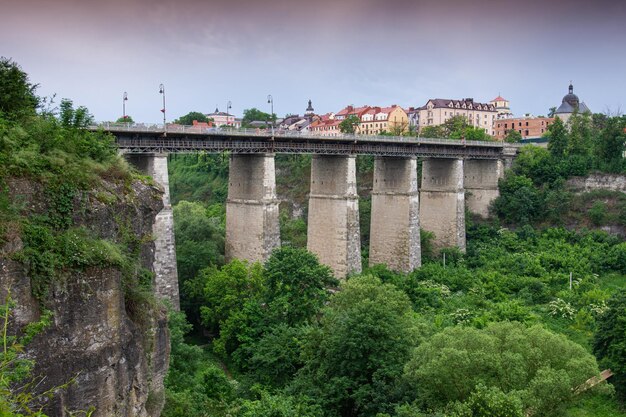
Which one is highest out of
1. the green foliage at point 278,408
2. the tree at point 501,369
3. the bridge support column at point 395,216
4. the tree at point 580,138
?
the tree at point 580,138

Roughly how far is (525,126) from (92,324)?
111 meters

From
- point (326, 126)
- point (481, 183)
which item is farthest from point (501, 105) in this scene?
point (481, 183)

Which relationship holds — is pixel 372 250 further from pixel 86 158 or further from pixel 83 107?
pixel 86 158

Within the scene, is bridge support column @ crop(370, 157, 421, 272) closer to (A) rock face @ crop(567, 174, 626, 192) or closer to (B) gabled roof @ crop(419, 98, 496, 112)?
(A) rock face @ crop(567, 174, 626, 192)

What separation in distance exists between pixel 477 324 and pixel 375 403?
13.9m

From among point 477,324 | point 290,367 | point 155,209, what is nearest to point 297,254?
point 290,367

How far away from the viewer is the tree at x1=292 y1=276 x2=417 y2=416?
2530 centimetres

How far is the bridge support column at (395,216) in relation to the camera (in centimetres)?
5106

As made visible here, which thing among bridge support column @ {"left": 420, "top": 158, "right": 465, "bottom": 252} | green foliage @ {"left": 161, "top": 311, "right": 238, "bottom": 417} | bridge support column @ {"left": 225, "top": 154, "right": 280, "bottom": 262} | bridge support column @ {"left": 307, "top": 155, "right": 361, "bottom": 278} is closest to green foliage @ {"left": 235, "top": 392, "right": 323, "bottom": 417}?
green foliage @ {"left": 161, "top": 311, "right": 238, "bottom": 417}

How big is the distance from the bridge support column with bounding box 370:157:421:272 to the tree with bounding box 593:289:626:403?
20.2 meters

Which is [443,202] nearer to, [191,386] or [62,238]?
[191,386]

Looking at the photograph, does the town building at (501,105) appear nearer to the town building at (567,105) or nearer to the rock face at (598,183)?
the town building at (567,105)

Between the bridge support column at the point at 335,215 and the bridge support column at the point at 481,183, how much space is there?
24876mm

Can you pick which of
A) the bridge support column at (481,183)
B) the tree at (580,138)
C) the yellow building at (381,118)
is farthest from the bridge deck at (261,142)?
the yellow building at (381,118)
